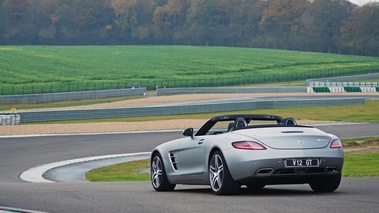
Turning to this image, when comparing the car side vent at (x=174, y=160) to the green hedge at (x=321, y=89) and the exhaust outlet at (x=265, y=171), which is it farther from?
the green hedge at (x=321, y=89)

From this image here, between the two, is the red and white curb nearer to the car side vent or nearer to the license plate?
the car side vent

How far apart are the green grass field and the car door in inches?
2738

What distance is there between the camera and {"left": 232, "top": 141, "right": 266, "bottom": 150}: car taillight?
12.4 m

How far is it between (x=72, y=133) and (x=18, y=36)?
136117 mm

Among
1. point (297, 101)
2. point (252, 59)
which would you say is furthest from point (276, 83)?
point (297, 101)

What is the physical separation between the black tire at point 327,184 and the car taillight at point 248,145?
3.33 feet

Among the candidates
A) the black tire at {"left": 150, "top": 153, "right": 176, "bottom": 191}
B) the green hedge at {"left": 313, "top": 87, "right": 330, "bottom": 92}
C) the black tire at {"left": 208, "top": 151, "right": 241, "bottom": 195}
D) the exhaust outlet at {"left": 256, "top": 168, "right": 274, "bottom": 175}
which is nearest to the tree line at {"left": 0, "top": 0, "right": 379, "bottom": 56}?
the green hedge at {"left": 313, "top": 87, "right": 330, "bottom": 92}

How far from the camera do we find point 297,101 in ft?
186

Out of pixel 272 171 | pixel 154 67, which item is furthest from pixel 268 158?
pixel 154 67

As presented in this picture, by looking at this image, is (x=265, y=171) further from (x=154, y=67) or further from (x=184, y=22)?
(x=184, y=22)

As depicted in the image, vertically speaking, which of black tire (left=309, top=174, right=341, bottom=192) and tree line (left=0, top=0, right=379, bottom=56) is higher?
tree line (left=0, top=0, right=379, bottom=56)

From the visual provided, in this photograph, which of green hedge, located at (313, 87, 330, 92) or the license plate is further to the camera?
green hedge, located at (313, 87, 330, 92)

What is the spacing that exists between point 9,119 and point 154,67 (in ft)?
251

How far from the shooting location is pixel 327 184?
12.9 metres
